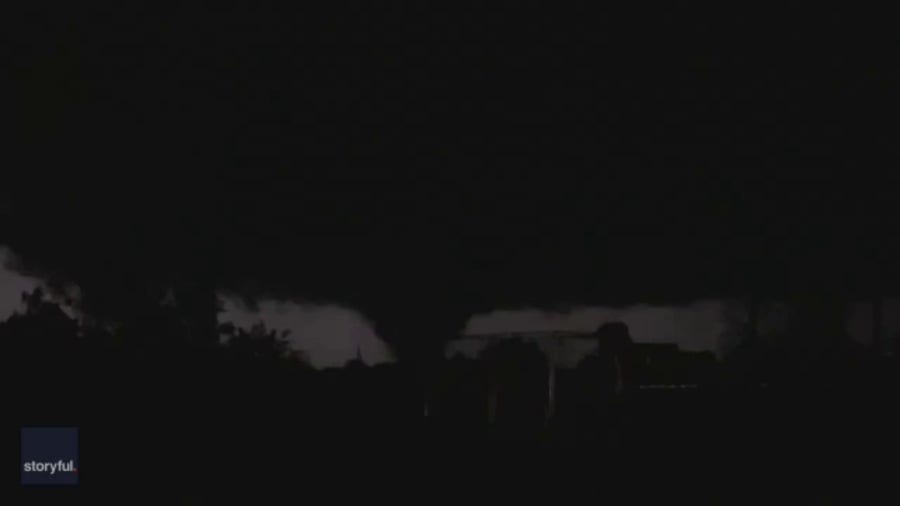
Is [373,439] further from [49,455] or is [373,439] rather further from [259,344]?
[49,455]

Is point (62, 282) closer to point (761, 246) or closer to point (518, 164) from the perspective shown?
point (518, 164)

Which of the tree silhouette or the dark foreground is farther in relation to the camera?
the tree silhouette

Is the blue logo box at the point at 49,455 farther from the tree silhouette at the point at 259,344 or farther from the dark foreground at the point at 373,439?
the tree silhouette at the point at 259,344

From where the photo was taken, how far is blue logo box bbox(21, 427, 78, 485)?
15.0 ft

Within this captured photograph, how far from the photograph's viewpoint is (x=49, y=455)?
15.1ft

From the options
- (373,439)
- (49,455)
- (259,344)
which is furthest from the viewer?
(259,344)

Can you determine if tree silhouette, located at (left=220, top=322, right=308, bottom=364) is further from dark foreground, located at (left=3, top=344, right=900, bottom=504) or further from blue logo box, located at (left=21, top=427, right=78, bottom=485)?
blue logo box, located at (left=21, top=427, right=78, bottom=485)

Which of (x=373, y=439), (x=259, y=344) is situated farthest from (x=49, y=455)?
(x=373, y=439)

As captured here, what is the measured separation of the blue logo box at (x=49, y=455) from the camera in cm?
457

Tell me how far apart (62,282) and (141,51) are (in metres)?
1.37

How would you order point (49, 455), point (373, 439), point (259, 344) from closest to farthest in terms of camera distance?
point (49, 455) → point (373, 439) → point (259, 344)

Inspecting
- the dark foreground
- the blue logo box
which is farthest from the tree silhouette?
the blue logo box

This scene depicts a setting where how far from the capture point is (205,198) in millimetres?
5293

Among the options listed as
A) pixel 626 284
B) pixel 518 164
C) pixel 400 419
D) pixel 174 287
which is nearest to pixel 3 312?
pixel 174 287
